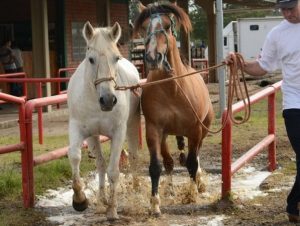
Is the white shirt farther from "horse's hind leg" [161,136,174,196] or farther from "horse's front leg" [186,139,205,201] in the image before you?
"horse's hind leg" [161,136,174,196]

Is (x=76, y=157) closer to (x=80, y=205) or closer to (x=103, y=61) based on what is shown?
(x=80, y=205)

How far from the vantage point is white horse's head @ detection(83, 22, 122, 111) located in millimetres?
5543

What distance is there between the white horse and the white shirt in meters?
1.36

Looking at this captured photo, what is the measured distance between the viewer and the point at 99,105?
5.98 meters

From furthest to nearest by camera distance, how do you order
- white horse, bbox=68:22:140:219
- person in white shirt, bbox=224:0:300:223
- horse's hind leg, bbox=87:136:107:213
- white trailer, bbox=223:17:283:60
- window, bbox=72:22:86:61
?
white trailer, bbox=223:17:283:60 → window, bbox=72:22:86:61 → horse's hind leg, bbox=87:136:107:213 → white horse, bbox=68:22:140:219 → person in white shirt, bbox=224:0:300:223

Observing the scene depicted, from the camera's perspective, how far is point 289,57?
5.45 metres

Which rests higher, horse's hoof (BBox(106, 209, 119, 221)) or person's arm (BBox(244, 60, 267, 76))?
person's arm (BBox(244, 60, 267, 76))

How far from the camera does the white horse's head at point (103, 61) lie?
554cm

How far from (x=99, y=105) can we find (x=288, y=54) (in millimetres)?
1723

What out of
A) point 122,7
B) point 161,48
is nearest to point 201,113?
point 161,48

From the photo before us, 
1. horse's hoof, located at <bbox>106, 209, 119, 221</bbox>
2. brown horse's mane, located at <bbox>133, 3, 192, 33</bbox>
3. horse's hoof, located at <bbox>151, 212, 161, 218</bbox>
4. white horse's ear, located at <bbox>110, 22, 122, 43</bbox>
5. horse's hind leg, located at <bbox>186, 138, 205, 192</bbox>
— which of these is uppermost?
brown horse's mane, located at <bbox>133, 3, 192, 33</bbox>

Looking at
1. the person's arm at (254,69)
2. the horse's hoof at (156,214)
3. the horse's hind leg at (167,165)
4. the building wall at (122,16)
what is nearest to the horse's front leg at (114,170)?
the horse's hoof at (156,214)

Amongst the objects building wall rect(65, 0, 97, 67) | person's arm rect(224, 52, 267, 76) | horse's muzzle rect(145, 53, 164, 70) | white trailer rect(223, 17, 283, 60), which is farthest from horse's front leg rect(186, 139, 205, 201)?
white trailer rect(223, 17, 283, 60)

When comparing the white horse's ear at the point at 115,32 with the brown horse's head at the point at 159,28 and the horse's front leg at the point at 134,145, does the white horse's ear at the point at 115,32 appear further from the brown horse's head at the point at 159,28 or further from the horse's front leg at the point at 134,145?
the horse's front leg at the point at 134,145
